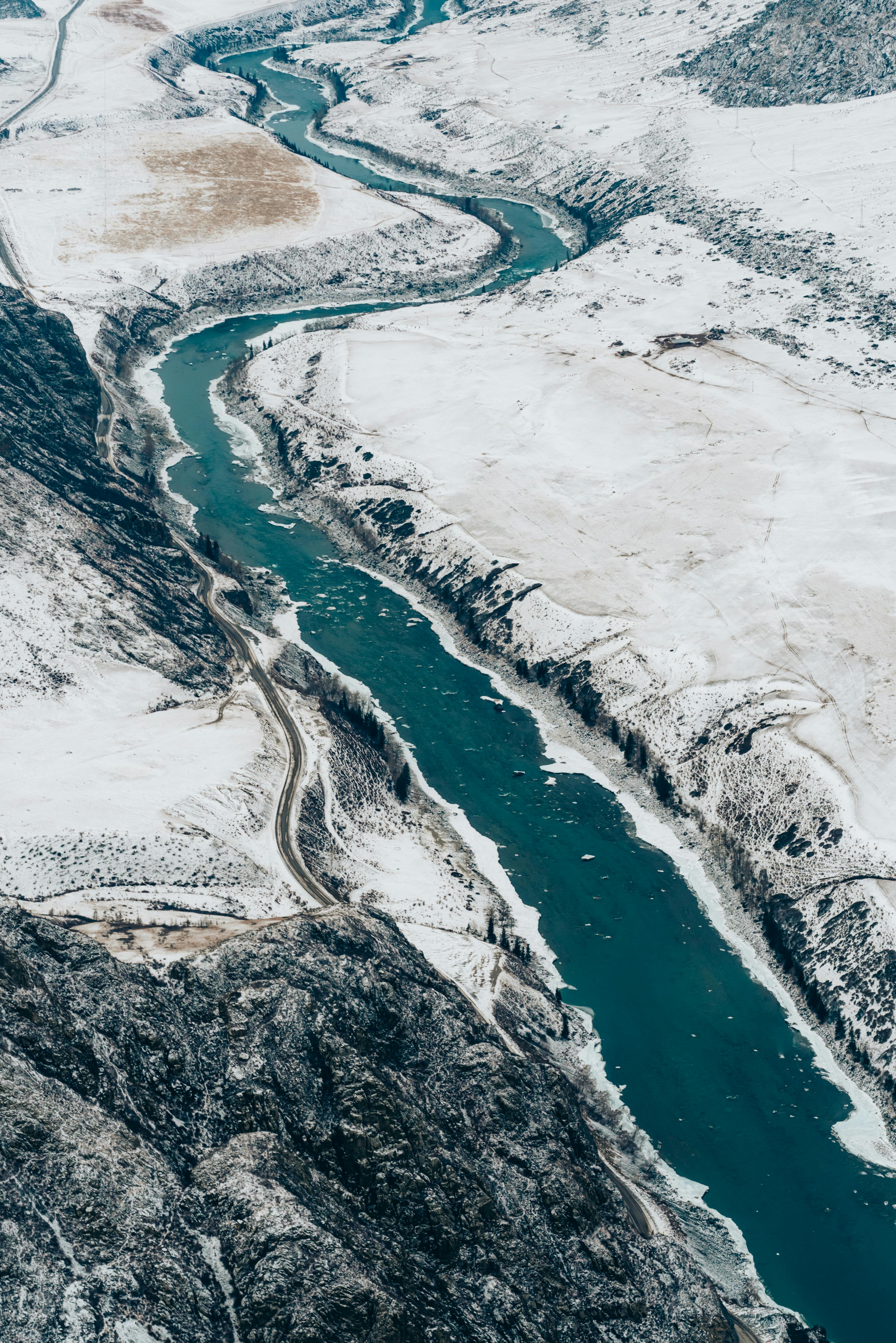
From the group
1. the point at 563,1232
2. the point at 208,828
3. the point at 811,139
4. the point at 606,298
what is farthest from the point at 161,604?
the point at 811,139

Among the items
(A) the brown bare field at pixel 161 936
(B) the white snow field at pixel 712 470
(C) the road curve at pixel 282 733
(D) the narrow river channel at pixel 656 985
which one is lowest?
(D) the narrow river channel at pixel 656 985

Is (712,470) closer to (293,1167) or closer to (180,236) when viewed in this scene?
(293,1167)

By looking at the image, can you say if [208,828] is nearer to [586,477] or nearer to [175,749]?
[175,749]

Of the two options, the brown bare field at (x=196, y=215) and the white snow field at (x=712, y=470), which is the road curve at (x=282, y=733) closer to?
the white snow field at (x=712, y=470)

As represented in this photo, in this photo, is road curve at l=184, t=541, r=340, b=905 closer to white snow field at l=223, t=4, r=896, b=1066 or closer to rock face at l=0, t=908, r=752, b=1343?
rock face at l=0, t=908, r=752, b=1343

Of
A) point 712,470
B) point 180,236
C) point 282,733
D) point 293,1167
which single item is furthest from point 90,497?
point 180,236

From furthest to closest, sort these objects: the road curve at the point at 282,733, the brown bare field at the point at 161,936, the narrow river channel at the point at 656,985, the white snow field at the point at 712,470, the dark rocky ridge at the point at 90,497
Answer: the dark rocky ridge at the point at 90,497 → the white snow field at the point at 712,470 → the road curve at the point at 282,733 → the narrow river channel at the point at 656,985 → the brown bare field at the point at 161,936

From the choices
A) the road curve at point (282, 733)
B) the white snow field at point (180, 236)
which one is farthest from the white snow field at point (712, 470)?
the white snow field at point (180, 236)
